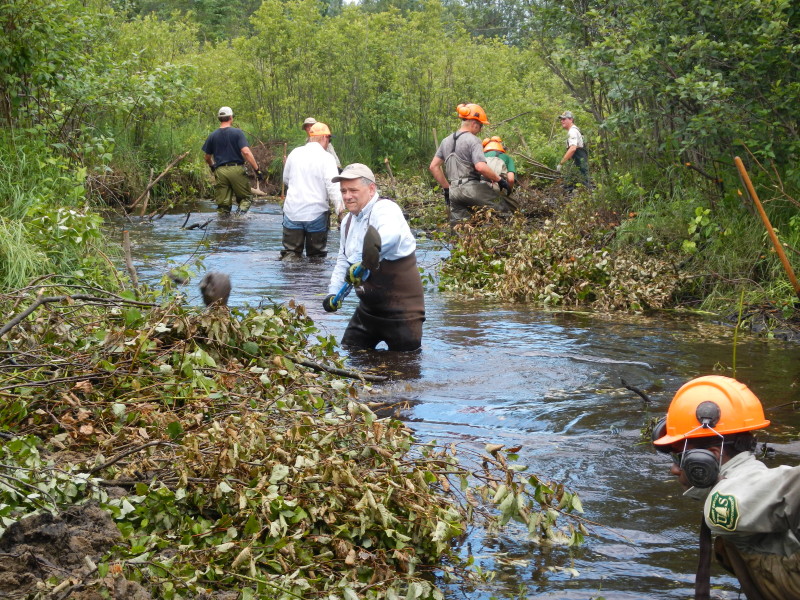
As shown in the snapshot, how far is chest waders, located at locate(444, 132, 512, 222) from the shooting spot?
532 inches

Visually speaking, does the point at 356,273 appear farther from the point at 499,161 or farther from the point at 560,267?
the point at 499,161

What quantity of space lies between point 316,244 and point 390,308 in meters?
6.44

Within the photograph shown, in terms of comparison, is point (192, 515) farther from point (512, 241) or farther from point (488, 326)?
point (512, 241)

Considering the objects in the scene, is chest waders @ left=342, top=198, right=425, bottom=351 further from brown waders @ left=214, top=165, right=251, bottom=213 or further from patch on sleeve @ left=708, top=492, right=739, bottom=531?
brown waders @ left=214, top=165, right=251, bottom=213

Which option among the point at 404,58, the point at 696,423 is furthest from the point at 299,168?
the point at 404,58

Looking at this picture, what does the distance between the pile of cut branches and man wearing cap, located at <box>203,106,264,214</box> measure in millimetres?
12032

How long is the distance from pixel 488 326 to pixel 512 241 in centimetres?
284

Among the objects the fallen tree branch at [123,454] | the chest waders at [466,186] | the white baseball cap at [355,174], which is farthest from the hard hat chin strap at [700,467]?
the chest waders at [466,186]

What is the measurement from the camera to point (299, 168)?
14070 mm

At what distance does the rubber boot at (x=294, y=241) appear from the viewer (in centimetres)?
1474

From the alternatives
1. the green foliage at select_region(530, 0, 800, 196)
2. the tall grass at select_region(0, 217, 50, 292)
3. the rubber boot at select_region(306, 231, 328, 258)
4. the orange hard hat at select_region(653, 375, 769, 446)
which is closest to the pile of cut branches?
the orange hard hat at select_region(653, 375, 769, 446)

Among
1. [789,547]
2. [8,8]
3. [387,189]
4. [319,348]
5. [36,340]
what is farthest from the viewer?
[387,189]

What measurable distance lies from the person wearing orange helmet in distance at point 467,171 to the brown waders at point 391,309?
503 cm

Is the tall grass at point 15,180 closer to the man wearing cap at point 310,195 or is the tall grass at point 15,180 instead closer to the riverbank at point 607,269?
the man wearing cap at point 310,195
